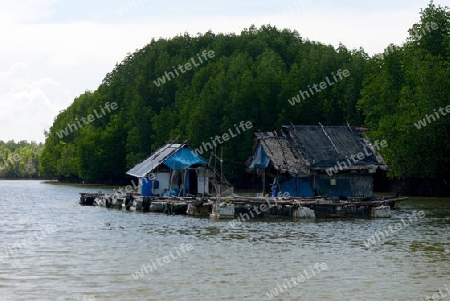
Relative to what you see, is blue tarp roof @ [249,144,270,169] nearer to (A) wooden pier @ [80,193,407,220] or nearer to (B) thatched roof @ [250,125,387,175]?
(B) thatched roof @ [250,125,387,175]

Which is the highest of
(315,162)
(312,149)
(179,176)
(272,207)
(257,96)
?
(257,96)

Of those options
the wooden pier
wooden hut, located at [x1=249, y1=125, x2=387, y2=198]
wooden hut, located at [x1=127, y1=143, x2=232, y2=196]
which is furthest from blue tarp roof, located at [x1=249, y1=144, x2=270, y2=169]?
the wooden pier

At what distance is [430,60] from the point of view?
69.5 meters

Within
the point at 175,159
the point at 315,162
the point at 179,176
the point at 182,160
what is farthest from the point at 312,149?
the point at 179,176

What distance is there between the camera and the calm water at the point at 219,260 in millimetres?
21938

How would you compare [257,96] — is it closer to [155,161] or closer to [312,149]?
[155,161]

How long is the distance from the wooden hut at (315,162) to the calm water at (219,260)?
8.41 meters

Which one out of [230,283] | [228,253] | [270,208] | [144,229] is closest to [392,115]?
[270,208]

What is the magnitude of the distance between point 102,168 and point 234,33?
3273 centimetres

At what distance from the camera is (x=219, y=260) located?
91.8 feet

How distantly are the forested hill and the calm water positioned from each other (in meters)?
24.9

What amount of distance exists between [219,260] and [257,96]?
6479 cm

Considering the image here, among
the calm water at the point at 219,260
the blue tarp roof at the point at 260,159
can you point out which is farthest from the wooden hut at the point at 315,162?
the calm water at the point at 219,260

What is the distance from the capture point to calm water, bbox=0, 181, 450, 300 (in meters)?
21.9
